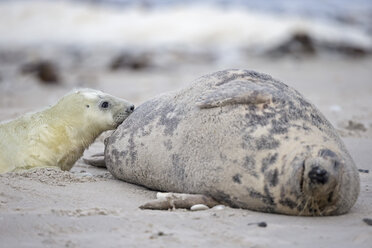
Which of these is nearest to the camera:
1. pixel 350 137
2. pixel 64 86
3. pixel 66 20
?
pixel 350 137

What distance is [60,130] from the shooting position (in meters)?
5.13

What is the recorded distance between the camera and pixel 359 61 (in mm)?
15547

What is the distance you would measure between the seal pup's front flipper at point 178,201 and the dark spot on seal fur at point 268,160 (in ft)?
1.34

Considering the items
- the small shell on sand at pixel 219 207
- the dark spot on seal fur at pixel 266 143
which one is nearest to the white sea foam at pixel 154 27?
the dark spot on seal fur at pixel 266 143

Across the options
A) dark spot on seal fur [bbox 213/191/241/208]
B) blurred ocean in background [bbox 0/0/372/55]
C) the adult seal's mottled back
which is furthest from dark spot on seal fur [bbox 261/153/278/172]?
blurred ocean in background [bbox 0/0/372/55]

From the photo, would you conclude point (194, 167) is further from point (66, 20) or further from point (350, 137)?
point (66, 20)

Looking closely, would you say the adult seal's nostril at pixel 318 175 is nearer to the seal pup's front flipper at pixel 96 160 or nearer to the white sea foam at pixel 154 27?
the seal pup's front flipper at pixel 96 160

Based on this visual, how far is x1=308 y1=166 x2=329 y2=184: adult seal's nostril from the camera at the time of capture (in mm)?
3705

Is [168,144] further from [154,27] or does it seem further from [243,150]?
[154,27]

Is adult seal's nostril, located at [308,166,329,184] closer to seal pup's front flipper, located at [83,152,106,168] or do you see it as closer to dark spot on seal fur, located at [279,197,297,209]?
dark spot on seal fur, located at [279,197,297,209]

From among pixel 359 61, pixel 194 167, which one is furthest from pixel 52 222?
pixel 359 61

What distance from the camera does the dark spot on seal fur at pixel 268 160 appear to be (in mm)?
3967

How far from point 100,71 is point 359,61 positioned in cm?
627

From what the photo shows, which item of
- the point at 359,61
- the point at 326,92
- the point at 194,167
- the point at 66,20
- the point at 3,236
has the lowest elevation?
the point at 3,236
